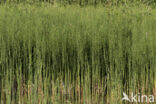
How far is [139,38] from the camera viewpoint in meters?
3.73

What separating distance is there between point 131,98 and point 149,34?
0.72 m

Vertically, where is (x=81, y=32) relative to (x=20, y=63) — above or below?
above

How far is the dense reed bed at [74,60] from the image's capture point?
358cm

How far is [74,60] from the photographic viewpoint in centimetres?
368

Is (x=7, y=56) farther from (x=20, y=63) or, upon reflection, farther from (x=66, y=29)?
(x=66, y=29)

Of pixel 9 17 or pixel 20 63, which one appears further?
pixel 9 17

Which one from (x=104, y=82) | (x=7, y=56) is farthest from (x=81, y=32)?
(x=7, y=56)

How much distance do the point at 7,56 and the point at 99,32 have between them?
0.99m

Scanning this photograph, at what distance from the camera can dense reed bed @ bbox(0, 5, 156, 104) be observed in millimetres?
3584

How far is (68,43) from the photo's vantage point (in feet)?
12.3

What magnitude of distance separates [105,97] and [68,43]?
2.27 ft

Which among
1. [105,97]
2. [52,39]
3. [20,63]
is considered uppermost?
[52,39]

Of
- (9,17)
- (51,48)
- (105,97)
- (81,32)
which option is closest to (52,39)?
(51,48)

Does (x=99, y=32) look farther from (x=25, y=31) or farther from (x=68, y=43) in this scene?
(x=25, y=31)
